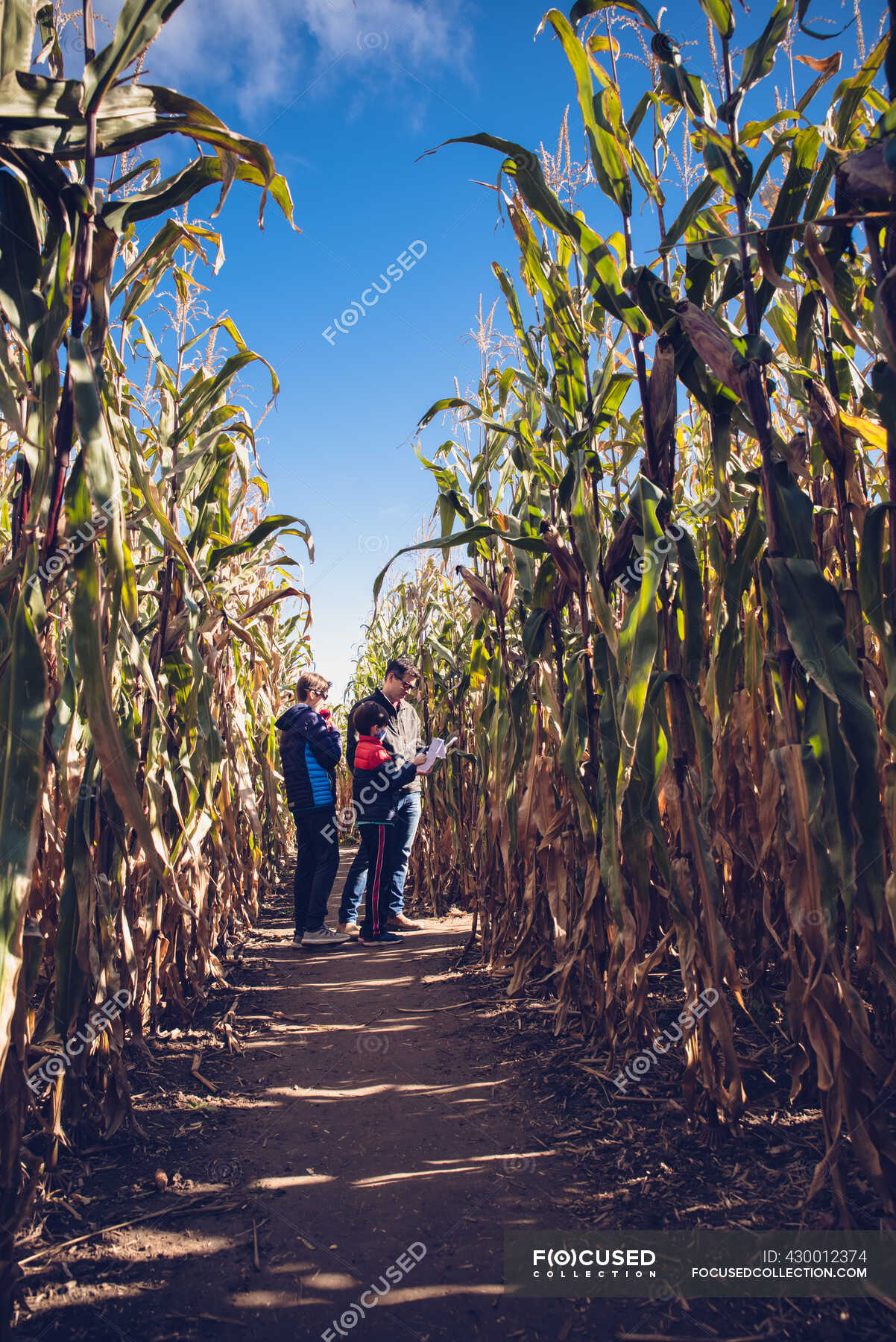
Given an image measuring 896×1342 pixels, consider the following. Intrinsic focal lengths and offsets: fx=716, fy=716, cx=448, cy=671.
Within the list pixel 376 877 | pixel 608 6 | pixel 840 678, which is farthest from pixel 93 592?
Answer: pixel 376 877

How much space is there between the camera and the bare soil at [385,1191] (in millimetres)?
1357

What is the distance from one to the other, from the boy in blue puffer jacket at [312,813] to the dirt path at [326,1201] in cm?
153

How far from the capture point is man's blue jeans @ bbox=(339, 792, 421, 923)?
15.6 feet

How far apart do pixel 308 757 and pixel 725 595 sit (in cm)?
333

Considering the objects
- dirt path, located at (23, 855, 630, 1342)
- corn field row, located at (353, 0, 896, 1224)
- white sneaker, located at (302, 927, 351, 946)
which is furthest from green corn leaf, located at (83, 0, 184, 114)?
white sneaker, located at (302, 927, 351, 946)

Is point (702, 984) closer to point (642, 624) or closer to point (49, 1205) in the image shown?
point (642, 624)

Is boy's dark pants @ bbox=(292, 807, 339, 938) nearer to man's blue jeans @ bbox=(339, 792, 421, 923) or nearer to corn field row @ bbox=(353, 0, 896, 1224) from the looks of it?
man's blue jeans @ bbox=(339, 792, 421, 923)

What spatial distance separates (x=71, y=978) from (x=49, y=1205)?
19.9 inches

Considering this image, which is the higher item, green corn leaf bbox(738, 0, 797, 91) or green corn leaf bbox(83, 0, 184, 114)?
green corn leaf bbox(738, 0, 797, 91)

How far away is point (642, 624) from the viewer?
168cm

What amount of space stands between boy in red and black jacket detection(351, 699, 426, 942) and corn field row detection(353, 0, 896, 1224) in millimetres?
1765

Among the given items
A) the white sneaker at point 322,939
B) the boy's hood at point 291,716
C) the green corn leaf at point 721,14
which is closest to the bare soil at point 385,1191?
the white sneaker at point 322,939

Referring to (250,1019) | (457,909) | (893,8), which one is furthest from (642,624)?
(457,909)

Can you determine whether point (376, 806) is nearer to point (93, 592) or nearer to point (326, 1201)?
point (326, 1201)
